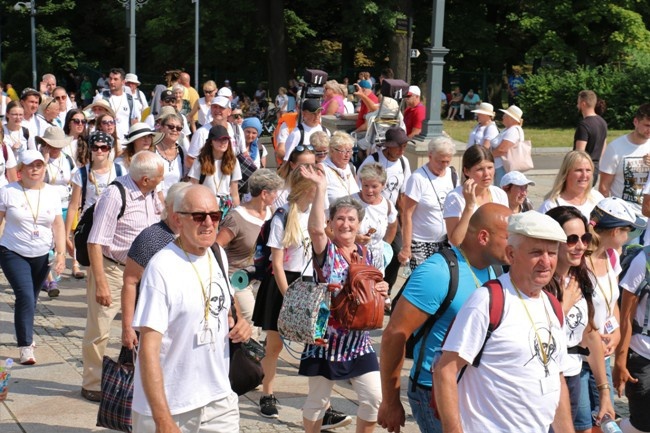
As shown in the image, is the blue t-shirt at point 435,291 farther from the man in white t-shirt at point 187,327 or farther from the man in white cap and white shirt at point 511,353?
the man in white t-shirt at point 187,327

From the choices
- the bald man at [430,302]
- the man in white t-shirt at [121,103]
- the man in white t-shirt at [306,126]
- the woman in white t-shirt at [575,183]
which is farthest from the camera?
the man in white t-shirt at [121,103]

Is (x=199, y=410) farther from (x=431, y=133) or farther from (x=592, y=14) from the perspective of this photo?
(x=592, y=14)

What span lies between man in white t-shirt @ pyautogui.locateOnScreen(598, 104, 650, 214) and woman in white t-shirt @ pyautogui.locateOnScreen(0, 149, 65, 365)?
5183 mm

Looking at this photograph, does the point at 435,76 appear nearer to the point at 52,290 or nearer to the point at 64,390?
the point at 52,290

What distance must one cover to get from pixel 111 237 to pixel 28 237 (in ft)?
4.76

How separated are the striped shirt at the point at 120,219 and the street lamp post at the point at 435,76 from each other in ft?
30.4

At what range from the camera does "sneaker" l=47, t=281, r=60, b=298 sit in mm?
11188

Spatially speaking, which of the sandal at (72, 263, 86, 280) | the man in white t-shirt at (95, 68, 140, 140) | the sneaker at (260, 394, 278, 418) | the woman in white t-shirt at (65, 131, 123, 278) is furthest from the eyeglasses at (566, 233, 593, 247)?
the man in white t-shirt at (95, 68, 140, 140)

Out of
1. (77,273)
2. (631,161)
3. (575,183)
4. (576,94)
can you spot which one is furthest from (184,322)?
(576,94)

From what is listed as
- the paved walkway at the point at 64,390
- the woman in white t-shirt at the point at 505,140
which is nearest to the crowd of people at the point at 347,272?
the paved walkway at the point at 64,390

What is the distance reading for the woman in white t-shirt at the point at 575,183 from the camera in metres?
8.05

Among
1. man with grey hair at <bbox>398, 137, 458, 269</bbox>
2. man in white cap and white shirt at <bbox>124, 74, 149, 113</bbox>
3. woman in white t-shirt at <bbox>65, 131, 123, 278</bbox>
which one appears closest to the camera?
man with grey hair at <bbox>398, 137, 458, 269</bbox>

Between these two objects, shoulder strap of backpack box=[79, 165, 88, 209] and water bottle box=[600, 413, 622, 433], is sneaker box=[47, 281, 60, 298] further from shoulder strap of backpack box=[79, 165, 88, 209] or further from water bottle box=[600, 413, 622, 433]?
water bottle box=[600, 413, 622, 433]

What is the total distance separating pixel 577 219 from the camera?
5.77 metres
